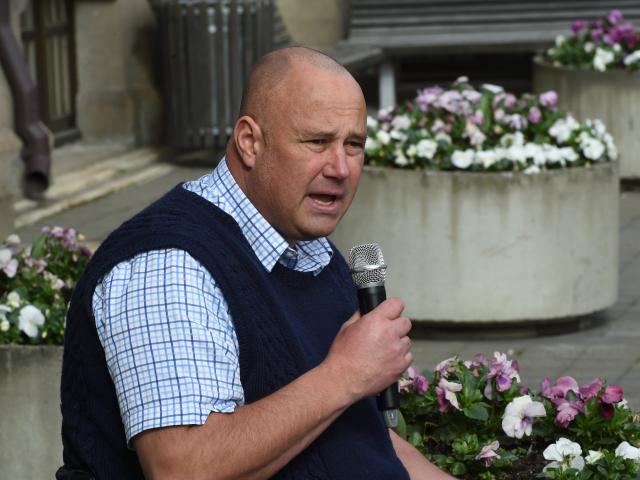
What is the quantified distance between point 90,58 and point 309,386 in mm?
9217

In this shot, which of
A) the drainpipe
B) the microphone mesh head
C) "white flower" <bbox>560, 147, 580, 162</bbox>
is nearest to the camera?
the microphone mesh head

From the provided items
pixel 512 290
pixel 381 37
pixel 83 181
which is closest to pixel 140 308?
pixel 512 290

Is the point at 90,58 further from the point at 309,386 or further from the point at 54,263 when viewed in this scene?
the point at 309,386

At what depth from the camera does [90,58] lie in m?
11.7

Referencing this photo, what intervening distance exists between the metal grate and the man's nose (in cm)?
866

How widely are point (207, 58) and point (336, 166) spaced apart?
348 inches

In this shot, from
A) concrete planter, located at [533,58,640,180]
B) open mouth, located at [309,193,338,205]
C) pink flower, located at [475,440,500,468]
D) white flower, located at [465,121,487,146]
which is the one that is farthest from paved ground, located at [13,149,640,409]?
open mouth, located at [309,193,338,205]

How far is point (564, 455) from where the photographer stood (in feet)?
11.9

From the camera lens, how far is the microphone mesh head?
10.0ft

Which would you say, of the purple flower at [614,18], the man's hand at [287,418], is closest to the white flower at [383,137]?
the man's hand at [287,418]

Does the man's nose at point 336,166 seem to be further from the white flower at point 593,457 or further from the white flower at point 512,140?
the white flower at point 512,140

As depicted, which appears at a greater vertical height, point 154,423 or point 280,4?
point 154,423

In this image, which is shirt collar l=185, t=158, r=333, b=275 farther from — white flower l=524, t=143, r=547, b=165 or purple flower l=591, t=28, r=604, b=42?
purple flower l=591, t=28, r=604, b=42

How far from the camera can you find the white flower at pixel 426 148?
707 centimetres
